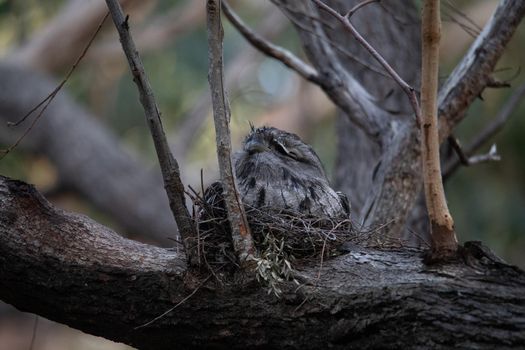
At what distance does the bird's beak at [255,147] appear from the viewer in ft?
13.0

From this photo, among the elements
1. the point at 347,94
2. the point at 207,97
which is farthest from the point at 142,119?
the point at 347,94

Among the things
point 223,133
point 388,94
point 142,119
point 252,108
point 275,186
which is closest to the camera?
point 223,133

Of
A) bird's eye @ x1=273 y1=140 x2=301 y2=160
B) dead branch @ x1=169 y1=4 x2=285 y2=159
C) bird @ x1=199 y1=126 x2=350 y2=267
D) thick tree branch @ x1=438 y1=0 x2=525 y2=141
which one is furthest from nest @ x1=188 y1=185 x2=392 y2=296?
dead branch @ x1=169 y1=4 x2=285 y2=159

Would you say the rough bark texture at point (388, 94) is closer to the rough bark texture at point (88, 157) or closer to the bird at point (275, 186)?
the bird at point (275, 186)

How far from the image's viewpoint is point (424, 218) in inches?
208

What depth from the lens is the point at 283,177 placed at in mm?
3820

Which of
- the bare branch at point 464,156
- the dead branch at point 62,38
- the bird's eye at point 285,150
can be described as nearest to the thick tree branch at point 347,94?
the bare branch at point 464,156

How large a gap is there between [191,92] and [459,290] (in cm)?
899

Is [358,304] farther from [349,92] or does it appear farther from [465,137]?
[465,137]

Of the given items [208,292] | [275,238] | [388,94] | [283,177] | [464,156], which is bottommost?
[208,292]

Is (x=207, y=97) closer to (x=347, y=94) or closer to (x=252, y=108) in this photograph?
(x=252, y=108)

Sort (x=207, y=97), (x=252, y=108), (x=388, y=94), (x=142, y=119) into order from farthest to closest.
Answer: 1. (x=142, y=119)
2. (x=252, y=108)
3. (x=207, y=97)
4. (x=388, y=94)

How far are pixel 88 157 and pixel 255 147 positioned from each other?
189 inches

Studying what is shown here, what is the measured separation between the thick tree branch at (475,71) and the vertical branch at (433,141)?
1624 mm
